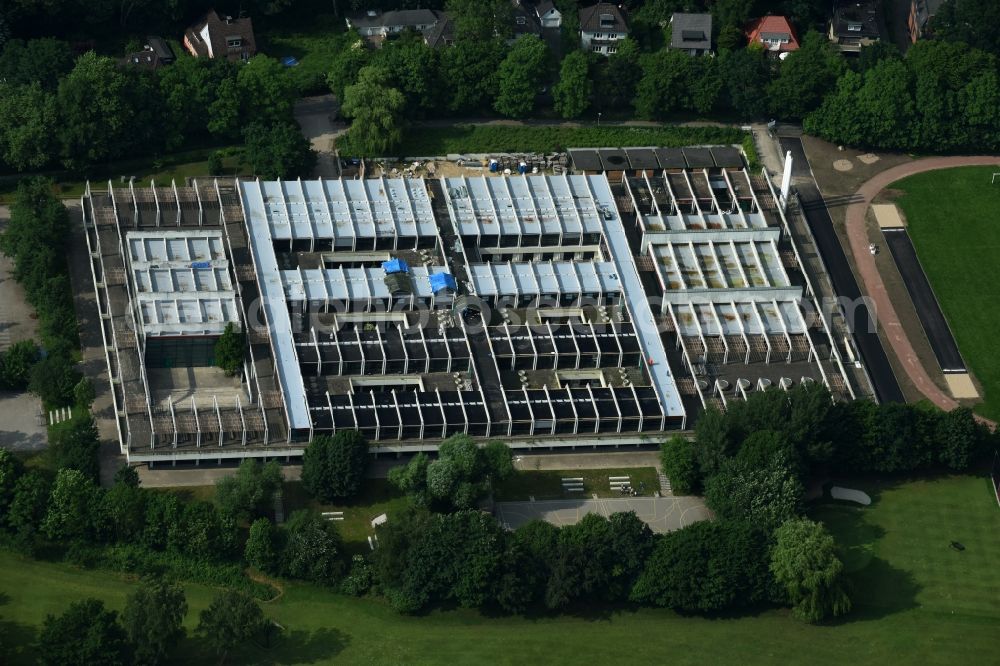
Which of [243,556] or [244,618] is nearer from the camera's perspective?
[244,618]

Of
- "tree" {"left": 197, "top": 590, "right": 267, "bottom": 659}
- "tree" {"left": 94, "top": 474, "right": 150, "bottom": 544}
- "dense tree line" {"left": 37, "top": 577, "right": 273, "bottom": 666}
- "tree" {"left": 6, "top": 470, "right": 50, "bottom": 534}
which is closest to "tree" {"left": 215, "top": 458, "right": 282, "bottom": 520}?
"tree" {"left": 94, "top": 474, "right": 150, "bottom": 544}

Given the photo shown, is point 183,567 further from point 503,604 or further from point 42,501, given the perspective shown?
point 503,604

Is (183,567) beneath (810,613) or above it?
above

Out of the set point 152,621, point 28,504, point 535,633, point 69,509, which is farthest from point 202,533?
point 535,633

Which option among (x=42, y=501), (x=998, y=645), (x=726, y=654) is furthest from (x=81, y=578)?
(x=998, y=645)

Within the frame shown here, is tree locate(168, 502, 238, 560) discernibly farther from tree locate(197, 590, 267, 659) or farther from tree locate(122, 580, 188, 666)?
tree locate(122, 580, 188, 666)

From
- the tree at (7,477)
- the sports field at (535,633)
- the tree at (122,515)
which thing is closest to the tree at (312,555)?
the sports field at (535,633)

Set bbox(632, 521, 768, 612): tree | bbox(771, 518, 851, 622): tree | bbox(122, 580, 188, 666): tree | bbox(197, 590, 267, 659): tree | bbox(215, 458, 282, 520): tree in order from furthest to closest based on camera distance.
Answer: bbox(215, 458, 282, 520): tree, bbox(632, 521, 768, 612): tree, bbox(771, 518, 851, 622): tree, bbox(197, 590, 267, 659): tree, bbox(122, 580, 188, 666): tree

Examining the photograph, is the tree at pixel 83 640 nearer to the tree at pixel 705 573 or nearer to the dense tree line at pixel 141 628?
the dense tree line at pixel 141 628
